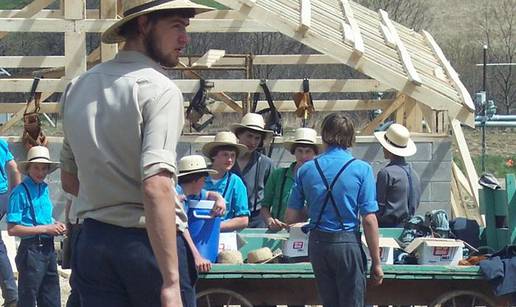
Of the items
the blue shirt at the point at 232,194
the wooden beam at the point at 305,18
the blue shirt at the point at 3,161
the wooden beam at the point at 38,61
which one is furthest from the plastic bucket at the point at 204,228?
the wooden beam at the point at 38,61

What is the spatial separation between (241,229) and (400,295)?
1420 millimetres

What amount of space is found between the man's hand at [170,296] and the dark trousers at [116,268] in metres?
0.12

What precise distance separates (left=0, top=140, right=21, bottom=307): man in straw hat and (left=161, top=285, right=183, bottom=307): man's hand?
18.7 ft

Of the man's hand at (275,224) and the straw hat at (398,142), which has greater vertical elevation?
the straw hat at (398,142)

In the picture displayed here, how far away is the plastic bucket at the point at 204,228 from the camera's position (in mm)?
7742

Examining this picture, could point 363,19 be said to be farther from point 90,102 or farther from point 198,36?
point 198,36

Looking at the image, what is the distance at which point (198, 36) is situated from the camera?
110ft

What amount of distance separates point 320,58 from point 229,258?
6.59 m

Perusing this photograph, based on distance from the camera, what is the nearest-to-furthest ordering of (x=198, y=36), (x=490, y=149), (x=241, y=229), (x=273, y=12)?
1. (x=241, y=229)
2. (x=273, y=12)
3. (x=490, y=149)
4. (x=198, y=36)

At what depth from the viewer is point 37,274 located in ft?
28.6

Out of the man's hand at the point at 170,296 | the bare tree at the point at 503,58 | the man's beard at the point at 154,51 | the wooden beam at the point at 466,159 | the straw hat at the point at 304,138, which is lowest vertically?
the bare tree at the point at 503,58

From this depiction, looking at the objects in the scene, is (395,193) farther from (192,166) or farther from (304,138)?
(192,166)

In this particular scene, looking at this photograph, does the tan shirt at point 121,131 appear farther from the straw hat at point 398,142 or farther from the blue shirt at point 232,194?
the straw hat at point 398,142

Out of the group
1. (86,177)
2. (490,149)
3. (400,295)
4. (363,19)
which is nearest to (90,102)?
(86,177)
